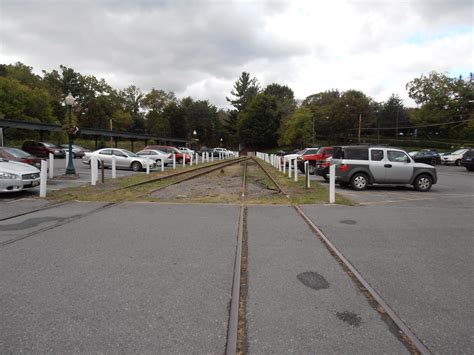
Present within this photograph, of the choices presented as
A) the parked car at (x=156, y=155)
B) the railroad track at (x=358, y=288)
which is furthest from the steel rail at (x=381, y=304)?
the parked car at (x=156, y=155)

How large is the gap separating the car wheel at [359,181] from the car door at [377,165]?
35 cm

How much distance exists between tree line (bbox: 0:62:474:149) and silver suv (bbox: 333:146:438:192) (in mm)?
51022

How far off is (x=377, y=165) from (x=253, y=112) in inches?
3316

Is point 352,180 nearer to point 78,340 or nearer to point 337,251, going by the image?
point 337,251

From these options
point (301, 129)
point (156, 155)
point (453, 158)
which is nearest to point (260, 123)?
point (301, 129)

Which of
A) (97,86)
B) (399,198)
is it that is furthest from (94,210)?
(97,86)

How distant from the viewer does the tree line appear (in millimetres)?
66938

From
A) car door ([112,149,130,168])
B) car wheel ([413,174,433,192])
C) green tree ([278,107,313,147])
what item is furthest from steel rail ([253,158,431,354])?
green tree ([278,107,313,147])

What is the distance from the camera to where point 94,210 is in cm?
889

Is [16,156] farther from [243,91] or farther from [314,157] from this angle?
[243,91]

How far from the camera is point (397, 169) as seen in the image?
14.3 metres

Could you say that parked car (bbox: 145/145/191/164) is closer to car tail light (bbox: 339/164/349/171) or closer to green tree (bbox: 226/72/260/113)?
car tail light (bbox: 339/164/349/171)

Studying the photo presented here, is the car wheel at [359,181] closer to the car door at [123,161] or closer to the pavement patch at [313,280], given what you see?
the pavement patch at [313,280]

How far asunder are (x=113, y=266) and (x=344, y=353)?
3.15 metres
